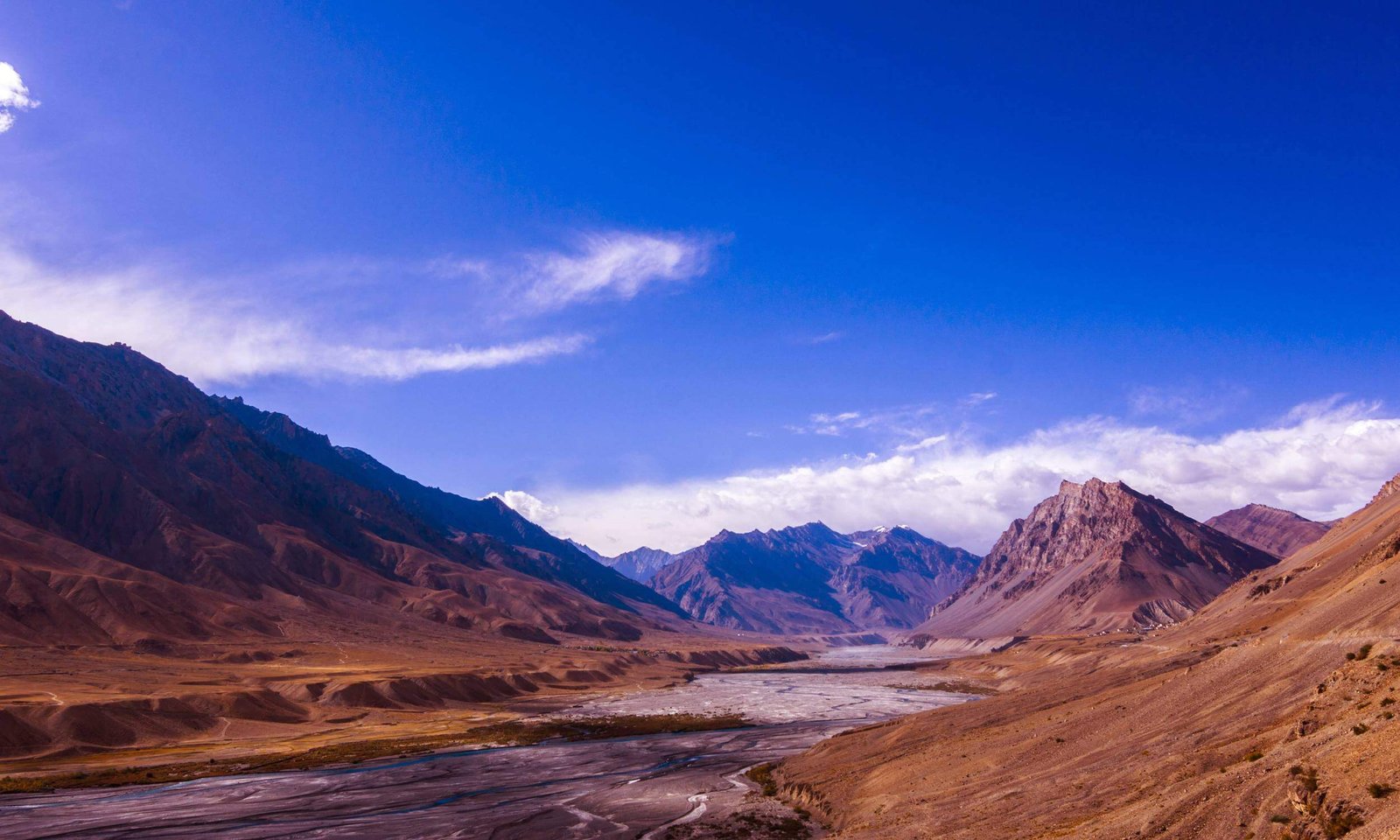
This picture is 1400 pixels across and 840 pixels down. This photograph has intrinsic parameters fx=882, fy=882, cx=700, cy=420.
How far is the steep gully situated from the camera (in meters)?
55.7

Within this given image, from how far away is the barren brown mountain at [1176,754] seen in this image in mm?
32125

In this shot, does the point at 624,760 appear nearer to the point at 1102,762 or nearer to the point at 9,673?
the point at 1102,762

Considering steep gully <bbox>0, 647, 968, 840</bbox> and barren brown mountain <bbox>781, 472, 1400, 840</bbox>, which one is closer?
barren brown mountain <bbox>781, 472, 1400, 840</bbox>

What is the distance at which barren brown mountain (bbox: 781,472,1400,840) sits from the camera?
32.1 m

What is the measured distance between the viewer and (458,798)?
65875 mm

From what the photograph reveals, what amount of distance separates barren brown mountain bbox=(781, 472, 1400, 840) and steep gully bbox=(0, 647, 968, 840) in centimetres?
1091

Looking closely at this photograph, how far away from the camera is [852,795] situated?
192 feet

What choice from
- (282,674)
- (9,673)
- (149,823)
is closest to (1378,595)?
(149,823)

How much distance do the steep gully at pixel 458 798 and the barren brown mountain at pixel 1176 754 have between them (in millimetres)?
10908

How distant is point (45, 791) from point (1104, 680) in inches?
3531

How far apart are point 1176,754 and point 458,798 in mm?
48619

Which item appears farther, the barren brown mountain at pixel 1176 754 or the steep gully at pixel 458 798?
the steep gully at pixel 458 798

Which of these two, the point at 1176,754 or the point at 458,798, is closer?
the point at 1176,754

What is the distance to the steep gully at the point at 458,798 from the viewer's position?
55656mm
